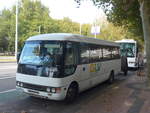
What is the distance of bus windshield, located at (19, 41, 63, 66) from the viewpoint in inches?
247

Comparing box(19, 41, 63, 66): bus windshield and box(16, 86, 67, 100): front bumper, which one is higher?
box(19, 41, 63, 66): bus windshield

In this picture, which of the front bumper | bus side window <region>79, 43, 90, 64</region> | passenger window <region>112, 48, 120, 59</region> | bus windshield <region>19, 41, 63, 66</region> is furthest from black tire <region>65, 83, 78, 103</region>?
passenger window <region>112, 48, 120, 59</region>

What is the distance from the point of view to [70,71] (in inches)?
260

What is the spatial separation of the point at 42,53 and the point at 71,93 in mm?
1731

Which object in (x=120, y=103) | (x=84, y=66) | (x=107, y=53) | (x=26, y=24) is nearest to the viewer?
(x=120, y=103)

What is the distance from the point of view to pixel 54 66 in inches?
241

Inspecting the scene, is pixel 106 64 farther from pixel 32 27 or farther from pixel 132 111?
pixel 32 27

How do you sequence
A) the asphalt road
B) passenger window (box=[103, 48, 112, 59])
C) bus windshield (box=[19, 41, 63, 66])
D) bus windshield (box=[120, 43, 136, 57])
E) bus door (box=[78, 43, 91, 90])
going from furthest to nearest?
bus windshield (box=[120, 43, 136, 57]) → passenger window (box=[103, 48, 112, 59]) → bus door (box=[78, 43, 91, 90]) → bus windshield (box=[19, 41, 63, 66]) → the asphalt road

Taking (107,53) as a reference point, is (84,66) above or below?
below

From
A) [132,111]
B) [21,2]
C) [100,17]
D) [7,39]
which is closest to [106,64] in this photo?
[132,111]

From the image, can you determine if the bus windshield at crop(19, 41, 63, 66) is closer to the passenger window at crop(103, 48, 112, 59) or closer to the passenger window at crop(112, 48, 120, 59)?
the passenger window at crop(103, 48, 112, 59)

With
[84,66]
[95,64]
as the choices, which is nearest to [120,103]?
[84,66]

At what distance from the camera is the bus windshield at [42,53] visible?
6.27 metres

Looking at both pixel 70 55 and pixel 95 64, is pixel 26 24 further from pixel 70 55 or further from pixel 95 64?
pixel 70 55
